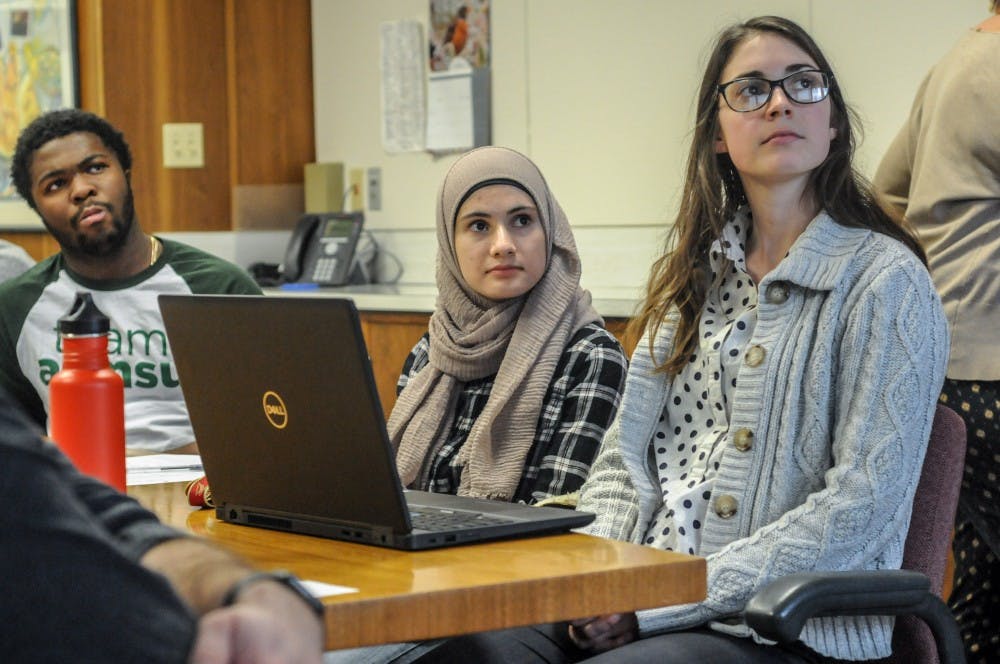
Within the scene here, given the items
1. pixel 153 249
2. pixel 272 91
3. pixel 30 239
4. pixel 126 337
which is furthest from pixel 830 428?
pixel 30 239

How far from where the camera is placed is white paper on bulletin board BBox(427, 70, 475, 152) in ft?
14.5

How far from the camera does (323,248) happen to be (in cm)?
470

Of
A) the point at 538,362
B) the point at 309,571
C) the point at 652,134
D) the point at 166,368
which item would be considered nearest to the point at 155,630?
the point at 309,571

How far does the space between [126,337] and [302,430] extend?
1.40 m

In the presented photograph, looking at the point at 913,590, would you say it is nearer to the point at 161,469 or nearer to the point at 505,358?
the point at 505,358

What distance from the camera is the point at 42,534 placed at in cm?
72

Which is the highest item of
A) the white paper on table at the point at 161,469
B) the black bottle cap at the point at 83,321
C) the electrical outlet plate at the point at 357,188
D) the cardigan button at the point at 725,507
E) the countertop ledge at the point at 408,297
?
the electrical outlet plate at the point at 357,188

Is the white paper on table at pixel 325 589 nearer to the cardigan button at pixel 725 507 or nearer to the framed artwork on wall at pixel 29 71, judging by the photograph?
the cardigan button at pixel 725 507

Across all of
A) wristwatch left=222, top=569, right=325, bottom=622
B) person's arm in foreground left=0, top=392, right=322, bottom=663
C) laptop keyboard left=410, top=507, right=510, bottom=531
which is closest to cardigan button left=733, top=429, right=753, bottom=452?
laptop keyboard left=410, top=507, right=510, bottom=531

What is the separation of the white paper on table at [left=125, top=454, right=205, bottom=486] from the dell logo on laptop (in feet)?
1.77

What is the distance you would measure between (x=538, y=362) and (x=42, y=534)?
161 cm

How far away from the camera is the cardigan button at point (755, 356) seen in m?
1.78

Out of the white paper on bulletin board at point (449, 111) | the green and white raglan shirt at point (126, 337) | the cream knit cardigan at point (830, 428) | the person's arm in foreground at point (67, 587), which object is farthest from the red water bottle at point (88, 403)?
the white paper on bulletin board at point (449, 111)

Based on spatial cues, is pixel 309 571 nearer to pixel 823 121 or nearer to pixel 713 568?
pixel 713 568
